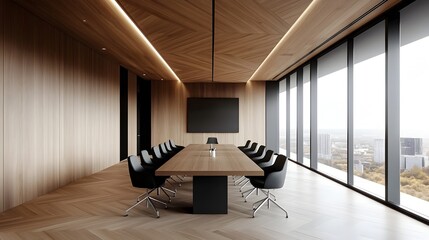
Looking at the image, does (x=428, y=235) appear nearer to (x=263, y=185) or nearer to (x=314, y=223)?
(x=314, y=223)

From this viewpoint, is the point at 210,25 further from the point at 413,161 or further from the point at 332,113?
the point at 413,161

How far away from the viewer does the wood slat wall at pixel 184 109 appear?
37.1 ft

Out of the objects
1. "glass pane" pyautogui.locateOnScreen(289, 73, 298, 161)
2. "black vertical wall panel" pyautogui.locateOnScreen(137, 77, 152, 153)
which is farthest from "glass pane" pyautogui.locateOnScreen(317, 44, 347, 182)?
"black vertical wall panel" pyautogui.locateOnScreen(137, 77, 152, 153)

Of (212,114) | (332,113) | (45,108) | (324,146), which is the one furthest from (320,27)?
(212,114)

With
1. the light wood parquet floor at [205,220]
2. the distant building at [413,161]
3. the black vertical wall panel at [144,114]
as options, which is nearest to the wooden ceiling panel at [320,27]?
the distant building at [413,161]

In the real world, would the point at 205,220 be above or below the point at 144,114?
below

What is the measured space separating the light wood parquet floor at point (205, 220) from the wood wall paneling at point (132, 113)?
16.0ft

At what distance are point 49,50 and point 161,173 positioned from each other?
3.80m

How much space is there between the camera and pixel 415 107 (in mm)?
3955

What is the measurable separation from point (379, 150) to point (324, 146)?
2.27 m

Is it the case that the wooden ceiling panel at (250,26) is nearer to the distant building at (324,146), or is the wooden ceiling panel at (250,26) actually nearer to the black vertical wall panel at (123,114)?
the distant building at (324,146)

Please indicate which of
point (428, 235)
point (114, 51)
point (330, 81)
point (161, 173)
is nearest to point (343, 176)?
point (330, 81)

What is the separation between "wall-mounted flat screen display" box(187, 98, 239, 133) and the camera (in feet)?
37.1

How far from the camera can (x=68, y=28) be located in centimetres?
537
